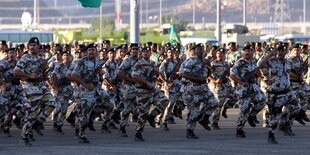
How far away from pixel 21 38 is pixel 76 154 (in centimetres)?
5320

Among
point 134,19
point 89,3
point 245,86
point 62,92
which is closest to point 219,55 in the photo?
point 245,86

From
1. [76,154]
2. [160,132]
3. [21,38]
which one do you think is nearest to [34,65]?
[76,154]

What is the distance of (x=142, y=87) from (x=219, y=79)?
10.2 feet

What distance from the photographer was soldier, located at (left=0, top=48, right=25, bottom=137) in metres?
16.5

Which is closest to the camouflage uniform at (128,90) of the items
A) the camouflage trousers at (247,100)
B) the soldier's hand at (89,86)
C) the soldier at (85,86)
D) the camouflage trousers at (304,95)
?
the soldier at (85,86)

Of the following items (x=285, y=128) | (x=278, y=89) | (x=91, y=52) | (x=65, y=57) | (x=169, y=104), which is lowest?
(x=285, y=128)

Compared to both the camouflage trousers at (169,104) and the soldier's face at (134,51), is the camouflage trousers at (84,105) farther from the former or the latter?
the camouflage trousers at (169,104)

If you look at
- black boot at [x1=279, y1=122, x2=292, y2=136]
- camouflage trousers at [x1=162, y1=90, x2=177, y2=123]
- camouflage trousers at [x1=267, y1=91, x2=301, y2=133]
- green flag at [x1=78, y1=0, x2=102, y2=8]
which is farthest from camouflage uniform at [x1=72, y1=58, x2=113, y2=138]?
green flag at [x1=78, y1=0, x2=102, y2=8]

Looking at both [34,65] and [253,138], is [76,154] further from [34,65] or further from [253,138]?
[253,138]

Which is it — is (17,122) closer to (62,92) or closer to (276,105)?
(62,92)

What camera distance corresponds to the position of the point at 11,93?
16703 mm

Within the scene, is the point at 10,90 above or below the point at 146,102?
above

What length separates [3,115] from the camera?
650 inches

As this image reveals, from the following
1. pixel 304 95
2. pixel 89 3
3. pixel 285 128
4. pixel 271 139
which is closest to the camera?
pixel 271 139
